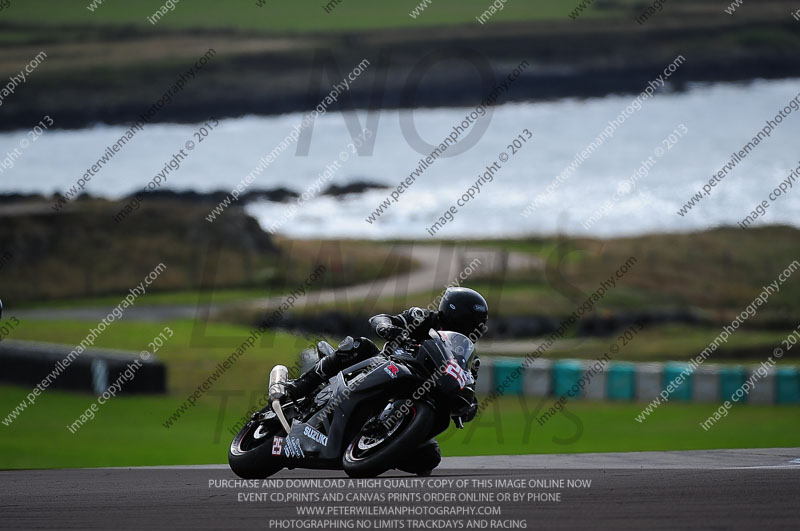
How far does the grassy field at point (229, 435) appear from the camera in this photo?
1579 cm

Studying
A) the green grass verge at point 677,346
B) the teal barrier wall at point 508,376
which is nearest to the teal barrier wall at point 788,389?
the teal barrier wall at point 508,376

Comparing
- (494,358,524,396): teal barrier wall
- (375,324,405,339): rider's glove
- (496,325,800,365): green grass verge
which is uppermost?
(375,324,405,339): rider's glove

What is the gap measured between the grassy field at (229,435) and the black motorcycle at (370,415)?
4.75 meters

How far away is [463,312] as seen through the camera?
30.6 feet

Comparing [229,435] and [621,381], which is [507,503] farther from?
[621,381]

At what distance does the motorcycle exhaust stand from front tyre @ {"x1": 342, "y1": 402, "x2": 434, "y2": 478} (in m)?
0.96

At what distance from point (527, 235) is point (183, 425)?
22215 millimetres

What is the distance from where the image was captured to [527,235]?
1603 inches

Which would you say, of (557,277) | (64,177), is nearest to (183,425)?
(64,177)

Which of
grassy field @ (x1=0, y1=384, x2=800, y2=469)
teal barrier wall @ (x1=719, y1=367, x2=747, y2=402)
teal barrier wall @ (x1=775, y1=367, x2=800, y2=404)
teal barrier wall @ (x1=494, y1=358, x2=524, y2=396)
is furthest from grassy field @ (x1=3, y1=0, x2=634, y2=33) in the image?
teal barrier wall @ (x1=775, y1=367, x2=800, y2=404)

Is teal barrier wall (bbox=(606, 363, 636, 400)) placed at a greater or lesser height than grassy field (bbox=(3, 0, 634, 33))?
greater

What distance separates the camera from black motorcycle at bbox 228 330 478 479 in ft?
29.3

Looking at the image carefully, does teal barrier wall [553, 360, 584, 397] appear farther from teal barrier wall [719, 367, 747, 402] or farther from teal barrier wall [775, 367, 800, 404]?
teal barrier wall [775, 367, 800, 404]

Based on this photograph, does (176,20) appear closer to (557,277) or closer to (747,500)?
(557,277)
